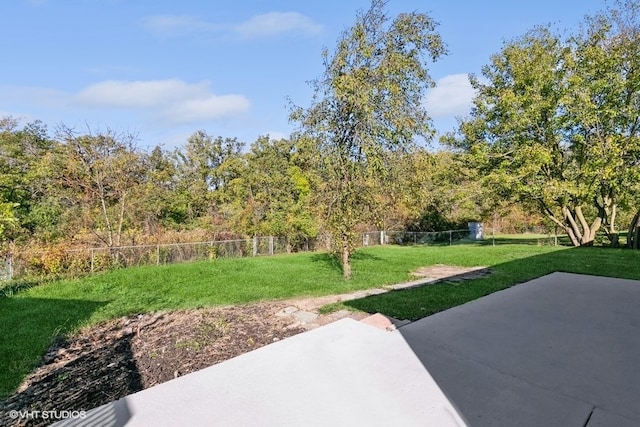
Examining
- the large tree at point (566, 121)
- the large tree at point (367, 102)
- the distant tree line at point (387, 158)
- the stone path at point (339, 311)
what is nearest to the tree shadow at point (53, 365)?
the stone path at point (339, 311)

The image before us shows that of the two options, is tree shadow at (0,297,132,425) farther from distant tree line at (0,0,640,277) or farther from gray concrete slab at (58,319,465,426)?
distant tree line at (0,0,640,277)

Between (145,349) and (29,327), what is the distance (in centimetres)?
207

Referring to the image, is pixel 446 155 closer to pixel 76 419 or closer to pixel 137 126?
pixel 137 126

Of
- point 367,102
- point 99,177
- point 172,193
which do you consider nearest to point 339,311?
point 367,102

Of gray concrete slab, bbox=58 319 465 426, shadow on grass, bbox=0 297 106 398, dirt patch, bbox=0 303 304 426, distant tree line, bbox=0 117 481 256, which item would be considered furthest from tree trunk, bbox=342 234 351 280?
shadow on grass, bbox=0 297 106 398

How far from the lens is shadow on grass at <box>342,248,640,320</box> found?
4.21 metres

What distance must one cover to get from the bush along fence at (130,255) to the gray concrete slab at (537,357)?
4.53 metres

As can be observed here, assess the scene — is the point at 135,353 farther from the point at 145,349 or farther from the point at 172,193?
the point at 172,193

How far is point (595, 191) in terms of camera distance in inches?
447

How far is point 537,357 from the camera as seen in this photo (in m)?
2.60

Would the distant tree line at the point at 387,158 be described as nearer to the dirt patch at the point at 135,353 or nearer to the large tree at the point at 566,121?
the large tree at the point at 566,121

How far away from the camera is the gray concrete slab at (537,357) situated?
189 centimetres

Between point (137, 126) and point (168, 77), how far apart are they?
4.16m

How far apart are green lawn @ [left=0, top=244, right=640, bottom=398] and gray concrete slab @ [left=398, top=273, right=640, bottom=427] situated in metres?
0.68
